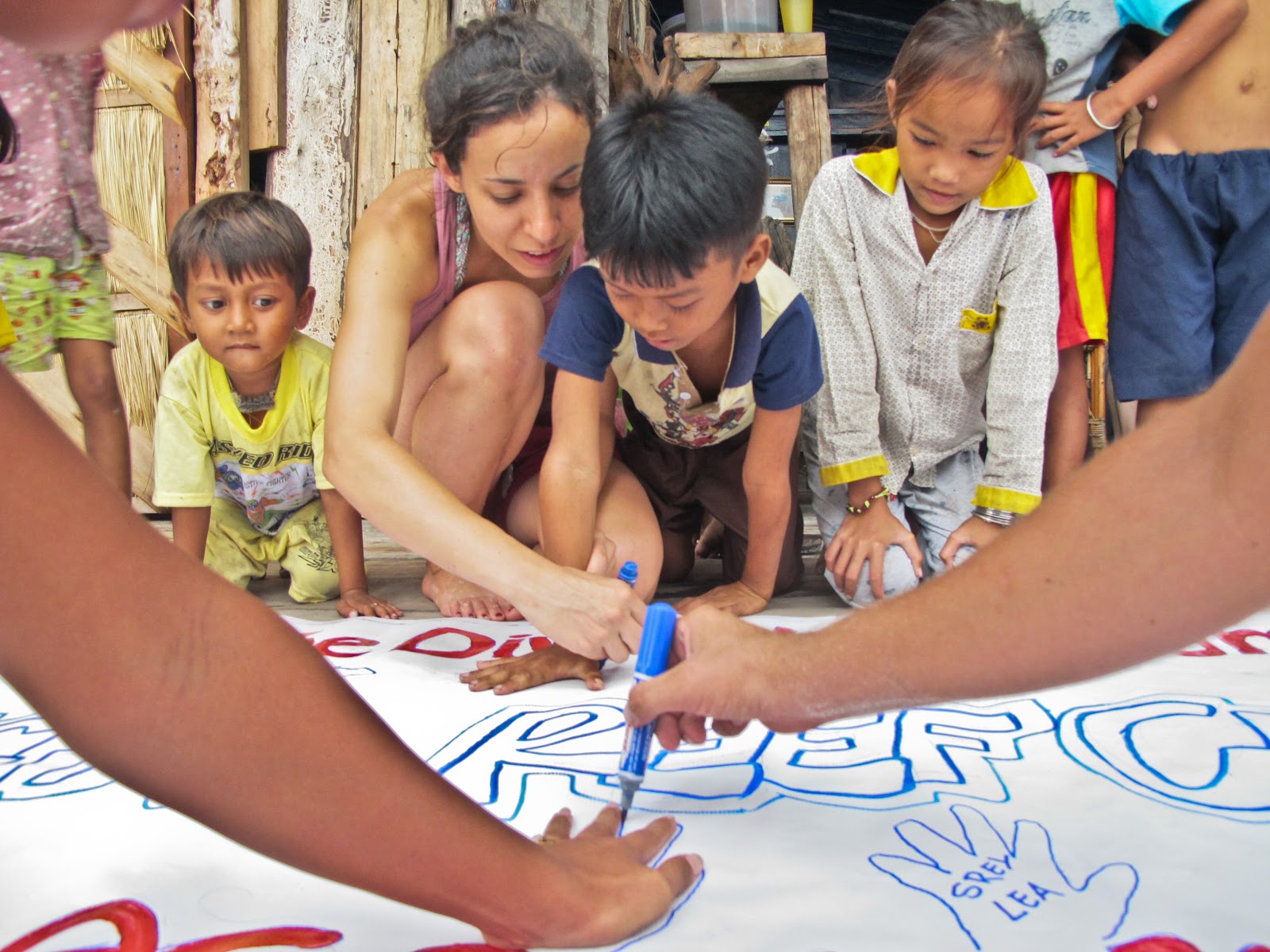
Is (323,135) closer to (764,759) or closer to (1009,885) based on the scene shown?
(764,759)

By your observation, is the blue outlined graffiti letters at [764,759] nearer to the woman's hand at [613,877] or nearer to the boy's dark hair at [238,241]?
the woman's hand at [613,877]

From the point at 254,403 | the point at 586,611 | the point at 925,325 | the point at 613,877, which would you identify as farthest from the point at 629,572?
the point at 254,403

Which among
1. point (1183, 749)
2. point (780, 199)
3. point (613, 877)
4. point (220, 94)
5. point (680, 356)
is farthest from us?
point (780, 199)

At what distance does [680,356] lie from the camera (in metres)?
1.64

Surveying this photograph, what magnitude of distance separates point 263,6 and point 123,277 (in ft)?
2.51

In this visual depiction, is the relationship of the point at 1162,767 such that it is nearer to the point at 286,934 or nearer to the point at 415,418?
the point at 286,934

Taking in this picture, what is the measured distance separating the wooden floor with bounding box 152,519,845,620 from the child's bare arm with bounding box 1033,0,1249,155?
98 cm

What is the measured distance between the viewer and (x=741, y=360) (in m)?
1.57

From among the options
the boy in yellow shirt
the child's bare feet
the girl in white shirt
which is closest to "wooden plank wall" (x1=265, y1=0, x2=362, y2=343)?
the boy in yellow shirt

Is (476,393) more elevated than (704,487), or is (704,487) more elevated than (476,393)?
(476,393)

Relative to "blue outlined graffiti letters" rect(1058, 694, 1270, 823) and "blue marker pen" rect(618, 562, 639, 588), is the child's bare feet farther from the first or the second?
"blue outlined graffiti letters" rect(1058, 694, 1270, 823)

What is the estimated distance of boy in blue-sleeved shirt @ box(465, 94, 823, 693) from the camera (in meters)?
1.32

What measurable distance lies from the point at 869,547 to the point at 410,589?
0.90m

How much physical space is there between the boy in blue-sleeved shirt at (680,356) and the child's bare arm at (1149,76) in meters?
0.77
